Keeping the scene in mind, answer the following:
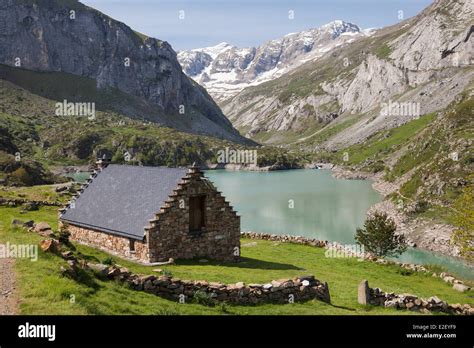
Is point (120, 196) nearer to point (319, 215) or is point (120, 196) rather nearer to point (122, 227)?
point (122, 227)

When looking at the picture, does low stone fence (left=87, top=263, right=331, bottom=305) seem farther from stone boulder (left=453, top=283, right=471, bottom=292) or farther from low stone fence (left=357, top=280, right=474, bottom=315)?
stone boulder (left=453, top=283, right=471, bottom=292)

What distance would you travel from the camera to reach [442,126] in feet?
388

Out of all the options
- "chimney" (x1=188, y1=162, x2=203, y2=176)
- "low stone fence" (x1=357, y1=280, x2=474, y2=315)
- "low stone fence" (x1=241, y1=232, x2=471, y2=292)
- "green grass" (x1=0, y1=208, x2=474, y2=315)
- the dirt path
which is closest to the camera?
the dirt path

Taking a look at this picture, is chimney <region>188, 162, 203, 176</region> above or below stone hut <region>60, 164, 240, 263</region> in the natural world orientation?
above

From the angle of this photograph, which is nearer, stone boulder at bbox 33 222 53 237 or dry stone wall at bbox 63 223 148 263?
stone boulder at bbox 33 222 53 237

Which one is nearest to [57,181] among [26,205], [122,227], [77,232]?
[26,205]

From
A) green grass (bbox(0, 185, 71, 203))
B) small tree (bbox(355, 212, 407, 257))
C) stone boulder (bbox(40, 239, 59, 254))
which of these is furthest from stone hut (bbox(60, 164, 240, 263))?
green grass (bbox(0, 185, 71, 203))

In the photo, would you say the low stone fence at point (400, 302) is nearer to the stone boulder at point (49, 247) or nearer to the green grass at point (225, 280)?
the green grass at point (225, 280)

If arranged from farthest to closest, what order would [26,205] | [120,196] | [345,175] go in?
[345,175] < [26,205] < [120,196]

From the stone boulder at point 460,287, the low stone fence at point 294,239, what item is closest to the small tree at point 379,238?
the low stone fence at point 294,239

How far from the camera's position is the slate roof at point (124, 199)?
31.0 m

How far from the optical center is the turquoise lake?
6062 centimetres

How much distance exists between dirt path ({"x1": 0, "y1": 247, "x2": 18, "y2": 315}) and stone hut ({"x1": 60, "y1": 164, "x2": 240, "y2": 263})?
10.3m
